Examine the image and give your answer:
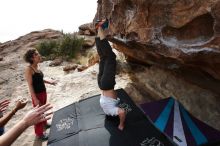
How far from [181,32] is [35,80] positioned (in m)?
3.22

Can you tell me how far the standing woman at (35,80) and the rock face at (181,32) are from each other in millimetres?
1516

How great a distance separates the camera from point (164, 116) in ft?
17.9

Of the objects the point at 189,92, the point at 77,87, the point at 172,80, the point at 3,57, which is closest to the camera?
the point at 189,92

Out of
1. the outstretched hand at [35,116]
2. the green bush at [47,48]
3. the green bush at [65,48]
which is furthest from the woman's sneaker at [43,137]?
the green bush at [47,48]

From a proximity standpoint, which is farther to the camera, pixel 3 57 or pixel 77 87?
pixel 3 57

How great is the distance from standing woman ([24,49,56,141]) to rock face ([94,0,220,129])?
59.7 inches

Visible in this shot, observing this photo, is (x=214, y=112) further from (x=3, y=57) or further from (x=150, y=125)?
(x=3, y=57)

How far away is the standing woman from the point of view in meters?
6.05

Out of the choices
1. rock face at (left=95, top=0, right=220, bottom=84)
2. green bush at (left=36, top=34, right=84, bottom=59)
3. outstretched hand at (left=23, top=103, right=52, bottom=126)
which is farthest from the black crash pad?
green bush at (left=36, top=34, right=84, bottom=59)

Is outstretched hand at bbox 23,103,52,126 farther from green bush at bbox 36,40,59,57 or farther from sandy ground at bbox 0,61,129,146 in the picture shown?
green bush at bbox 36,40,59,57

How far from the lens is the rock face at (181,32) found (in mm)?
3912

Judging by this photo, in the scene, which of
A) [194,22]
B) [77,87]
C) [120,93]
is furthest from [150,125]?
[77,87]

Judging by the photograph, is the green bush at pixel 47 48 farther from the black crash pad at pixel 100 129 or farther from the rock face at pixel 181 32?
the rock face at pixel 181 32

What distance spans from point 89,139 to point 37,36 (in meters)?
15.9
